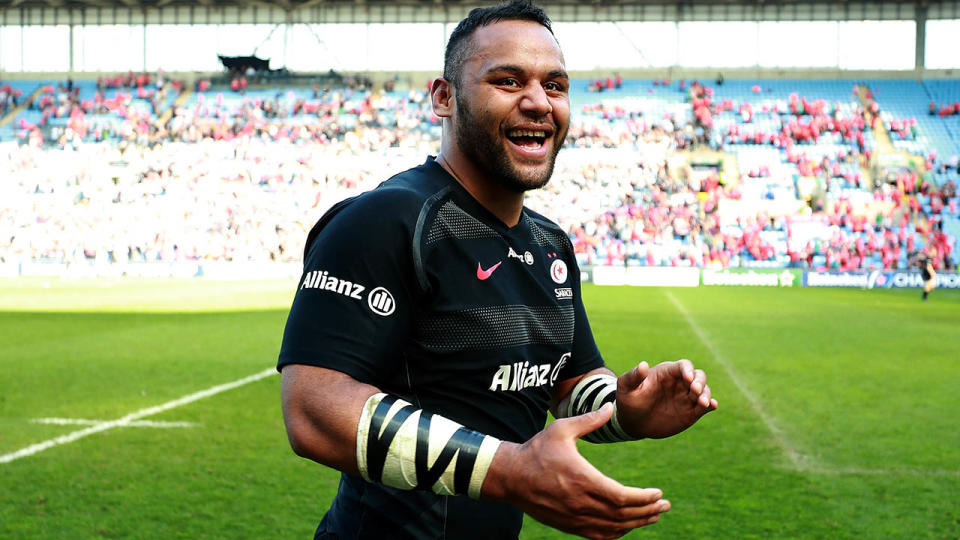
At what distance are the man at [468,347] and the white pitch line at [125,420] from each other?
20.2ft

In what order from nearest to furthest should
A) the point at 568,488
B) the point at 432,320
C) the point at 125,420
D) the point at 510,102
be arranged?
the point at 568,488
the point at 432,320
the point at 510,102
the point at 125,420

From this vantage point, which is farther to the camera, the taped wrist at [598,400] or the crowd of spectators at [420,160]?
the crowd of spectators at [420,160]

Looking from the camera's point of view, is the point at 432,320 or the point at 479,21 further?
the point at 479,21

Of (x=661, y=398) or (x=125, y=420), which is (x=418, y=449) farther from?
(x=125, y=420)

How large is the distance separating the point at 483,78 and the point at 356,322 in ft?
2.31

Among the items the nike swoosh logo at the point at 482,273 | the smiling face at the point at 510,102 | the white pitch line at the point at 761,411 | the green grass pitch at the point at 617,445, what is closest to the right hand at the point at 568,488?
the nike swoosh logo at the point at 482,273

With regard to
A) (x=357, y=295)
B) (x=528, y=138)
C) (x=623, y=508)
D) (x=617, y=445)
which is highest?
(x=528, y=138)

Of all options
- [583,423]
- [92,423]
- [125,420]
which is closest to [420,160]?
[125,420]

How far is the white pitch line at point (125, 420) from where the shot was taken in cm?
740

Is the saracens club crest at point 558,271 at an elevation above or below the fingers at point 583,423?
above

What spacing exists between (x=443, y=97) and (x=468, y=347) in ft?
2.24

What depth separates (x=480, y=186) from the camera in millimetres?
2281

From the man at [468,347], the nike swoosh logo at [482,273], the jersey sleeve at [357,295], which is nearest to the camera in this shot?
the man at [468,347]

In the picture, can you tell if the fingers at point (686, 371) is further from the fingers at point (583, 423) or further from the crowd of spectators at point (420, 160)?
the crowd of spectators at point (420, 160)
